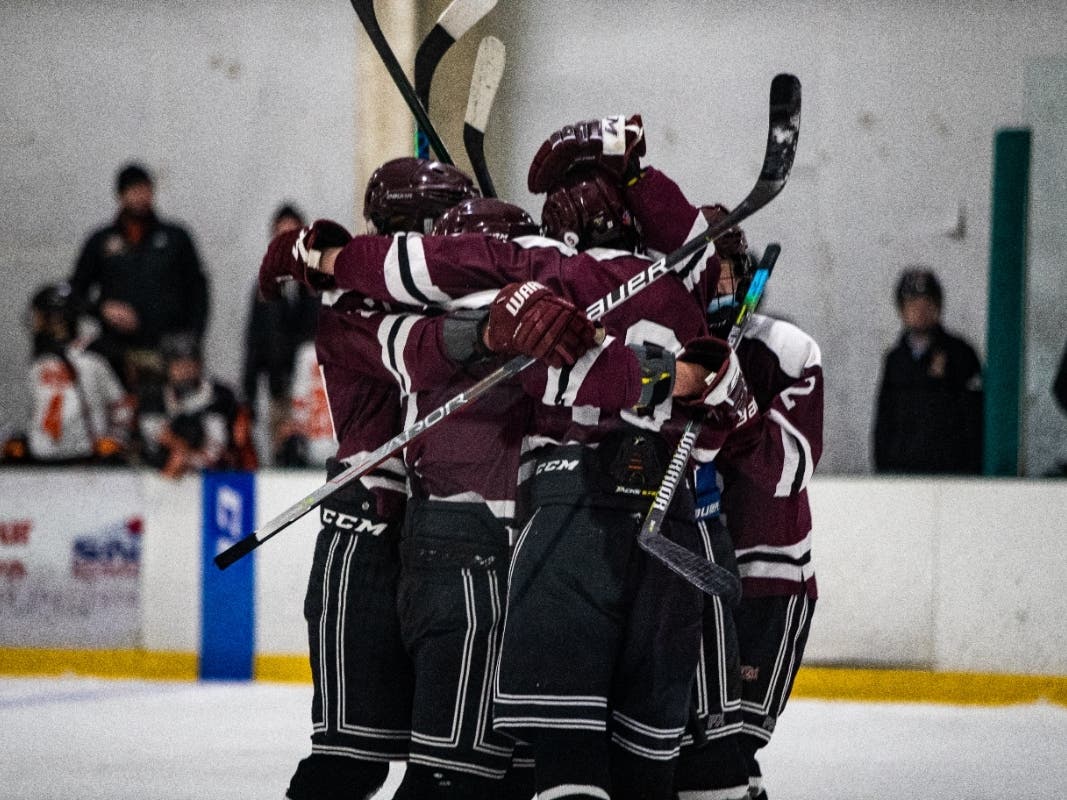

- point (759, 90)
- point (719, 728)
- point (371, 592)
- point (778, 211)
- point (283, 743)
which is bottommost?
point (283, 743)

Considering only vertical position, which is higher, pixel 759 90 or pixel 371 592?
pixel 759 90

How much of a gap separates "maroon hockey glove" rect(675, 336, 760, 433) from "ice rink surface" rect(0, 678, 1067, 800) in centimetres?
143

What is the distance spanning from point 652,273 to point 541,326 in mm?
225

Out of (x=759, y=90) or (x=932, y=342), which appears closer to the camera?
(x=932, y=342)

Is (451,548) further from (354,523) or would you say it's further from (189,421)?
(189,421)

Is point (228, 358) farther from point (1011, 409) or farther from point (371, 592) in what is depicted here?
point (371, 592)

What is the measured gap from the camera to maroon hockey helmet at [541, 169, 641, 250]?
2293 millimetres

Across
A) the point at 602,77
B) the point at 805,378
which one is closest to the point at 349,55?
the point at 602,77

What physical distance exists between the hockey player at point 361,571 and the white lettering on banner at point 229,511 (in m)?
2.80

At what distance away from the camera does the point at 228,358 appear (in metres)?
6.91

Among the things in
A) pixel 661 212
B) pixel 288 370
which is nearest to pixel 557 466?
pixel 661 212

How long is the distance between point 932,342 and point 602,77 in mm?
1810

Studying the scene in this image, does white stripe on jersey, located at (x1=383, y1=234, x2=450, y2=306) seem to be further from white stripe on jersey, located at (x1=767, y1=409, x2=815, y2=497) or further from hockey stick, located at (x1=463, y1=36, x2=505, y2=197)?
hockey stick, located at (x1=463, y1=36, x2=505, y2=197)

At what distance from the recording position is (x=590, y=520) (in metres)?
2.17
